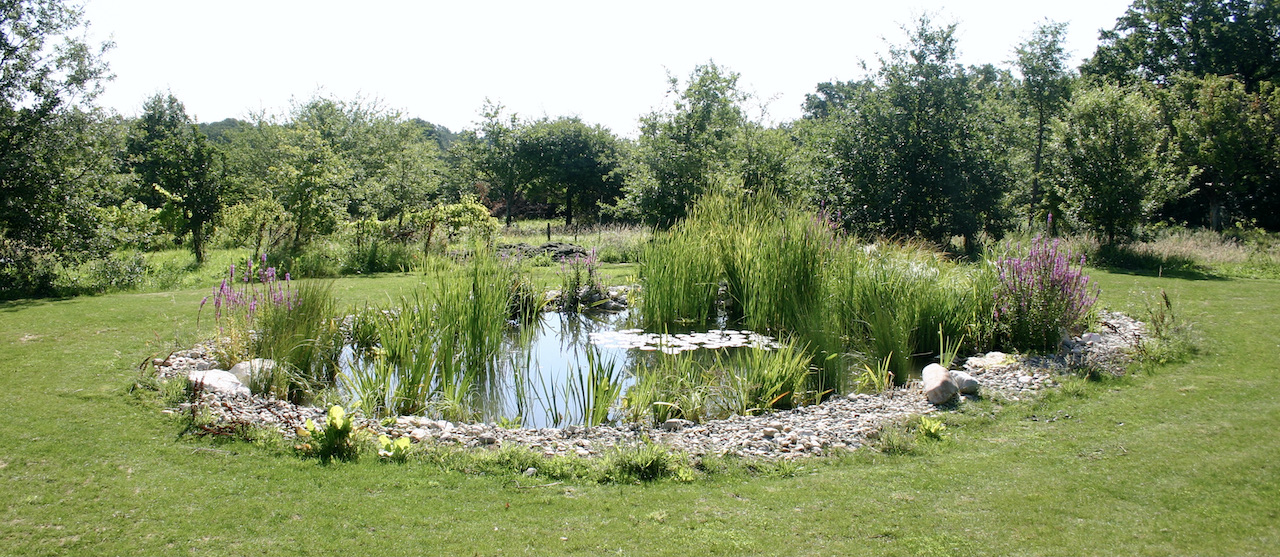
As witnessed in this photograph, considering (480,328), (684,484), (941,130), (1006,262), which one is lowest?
(684,484)

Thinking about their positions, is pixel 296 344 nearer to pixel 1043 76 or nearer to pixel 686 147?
pixel 686 147

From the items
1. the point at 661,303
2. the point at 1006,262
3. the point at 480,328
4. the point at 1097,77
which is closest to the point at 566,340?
the point at 661,303

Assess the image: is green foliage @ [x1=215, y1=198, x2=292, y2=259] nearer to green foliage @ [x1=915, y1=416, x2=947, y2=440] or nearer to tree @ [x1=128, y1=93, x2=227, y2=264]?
tree @ [x1=128, y1=93, x2=227, y2=264]

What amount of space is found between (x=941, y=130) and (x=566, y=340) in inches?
474

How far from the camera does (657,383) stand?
19.1 ft

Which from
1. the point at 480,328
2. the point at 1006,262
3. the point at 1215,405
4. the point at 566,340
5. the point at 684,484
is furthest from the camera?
the point at 566,340

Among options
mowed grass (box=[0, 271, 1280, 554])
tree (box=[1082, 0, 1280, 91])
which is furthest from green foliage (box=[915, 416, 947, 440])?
tree (box=[1082, 0, 1280, 91])

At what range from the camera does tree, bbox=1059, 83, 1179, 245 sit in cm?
1382

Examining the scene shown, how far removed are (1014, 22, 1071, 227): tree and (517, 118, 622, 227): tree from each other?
610 inches

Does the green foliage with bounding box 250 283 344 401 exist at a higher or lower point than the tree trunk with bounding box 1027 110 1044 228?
lower

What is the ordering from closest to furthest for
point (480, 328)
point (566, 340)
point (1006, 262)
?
point (480, 328), point (1006, 262), point (566, 340)

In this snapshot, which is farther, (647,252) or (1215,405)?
(647,252)

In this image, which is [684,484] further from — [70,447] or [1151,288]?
[1151,288]

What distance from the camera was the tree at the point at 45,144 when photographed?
9.47 metres
